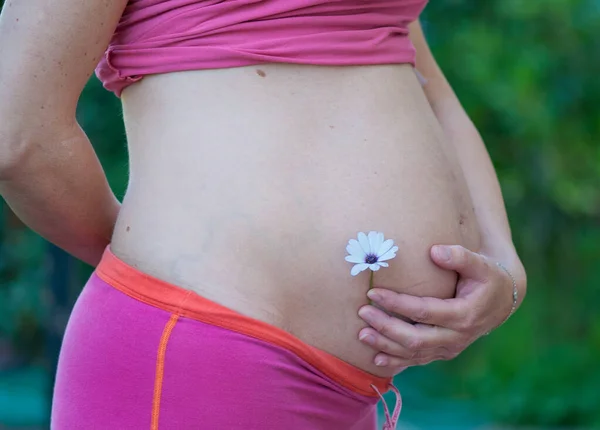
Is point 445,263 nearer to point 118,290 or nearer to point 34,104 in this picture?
point 118,290

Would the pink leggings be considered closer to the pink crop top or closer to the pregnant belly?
the pregnant belly

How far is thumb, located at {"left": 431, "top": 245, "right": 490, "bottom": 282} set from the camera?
100 cm

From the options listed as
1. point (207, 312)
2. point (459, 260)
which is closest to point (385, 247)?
point (459, 260)

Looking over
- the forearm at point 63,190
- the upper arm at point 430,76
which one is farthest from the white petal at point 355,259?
the upper arm at point 430,76

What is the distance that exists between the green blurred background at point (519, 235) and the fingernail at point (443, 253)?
2130mm

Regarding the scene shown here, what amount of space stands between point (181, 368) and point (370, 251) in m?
0.24

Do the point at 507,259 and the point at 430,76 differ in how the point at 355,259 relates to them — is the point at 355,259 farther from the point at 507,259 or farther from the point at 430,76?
the point at 430,76

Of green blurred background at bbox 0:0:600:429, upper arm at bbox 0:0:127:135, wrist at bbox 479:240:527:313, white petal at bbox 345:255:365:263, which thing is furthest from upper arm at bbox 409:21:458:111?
green blurred background at bbox 0:0:600:429

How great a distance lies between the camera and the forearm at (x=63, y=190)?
93cm

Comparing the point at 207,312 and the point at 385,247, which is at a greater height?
the point at 385,247

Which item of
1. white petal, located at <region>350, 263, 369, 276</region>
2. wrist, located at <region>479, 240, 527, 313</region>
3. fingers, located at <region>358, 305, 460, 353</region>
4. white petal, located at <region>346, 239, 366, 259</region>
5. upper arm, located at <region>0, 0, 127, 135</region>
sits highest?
upper arm, located at <region>0, 0, 127, 135</region>

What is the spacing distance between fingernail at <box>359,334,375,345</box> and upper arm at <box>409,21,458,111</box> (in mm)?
487

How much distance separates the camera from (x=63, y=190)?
38.9 inches

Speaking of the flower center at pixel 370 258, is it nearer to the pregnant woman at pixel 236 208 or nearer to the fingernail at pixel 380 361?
the pregnant woman at pixel 236 208
